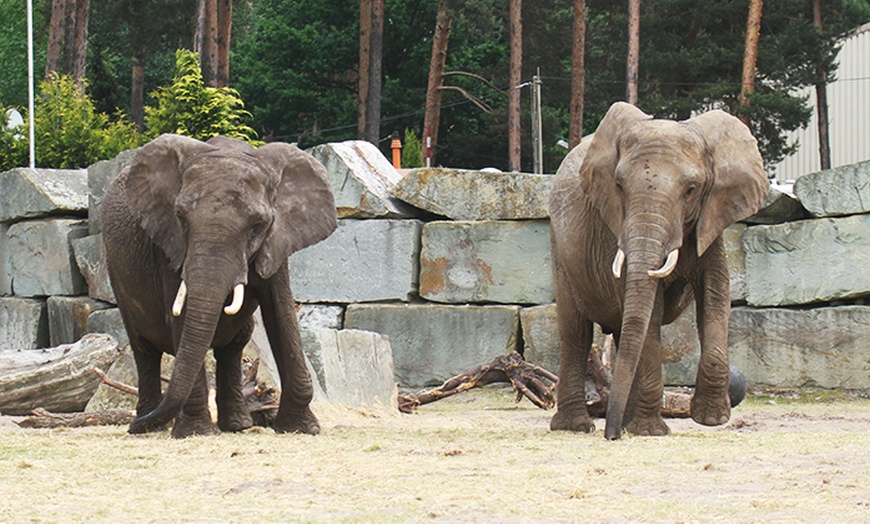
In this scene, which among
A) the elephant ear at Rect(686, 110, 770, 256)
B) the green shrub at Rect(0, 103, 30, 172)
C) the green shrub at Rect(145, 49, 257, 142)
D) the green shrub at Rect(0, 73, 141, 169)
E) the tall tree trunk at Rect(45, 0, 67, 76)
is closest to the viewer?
the elephant ear at Rect(686, 110, 770, 256)

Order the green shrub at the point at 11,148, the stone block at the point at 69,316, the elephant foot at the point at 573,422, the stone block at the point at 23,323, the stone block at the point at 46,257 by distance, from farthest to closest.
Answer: the green shrub at the point at 11,148 → the stone block at the point at 23,323 → the stone block at the point at 46,257 → the stone block at the point at 69,316 → the elephant foot at the point at 573,422

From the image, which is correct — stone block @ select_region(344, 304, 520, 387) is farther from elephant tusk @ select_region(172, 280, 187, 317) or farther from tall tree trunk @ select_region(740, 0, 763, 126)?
tall tree trunk @ select_region(740, 0, 763, 126)

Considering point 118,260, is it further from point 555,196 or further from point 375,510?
point 375,510

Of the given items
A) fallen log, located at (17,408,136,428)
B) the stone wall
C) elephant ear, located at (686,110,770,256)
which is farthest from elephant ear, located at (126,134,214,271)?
the stone wall

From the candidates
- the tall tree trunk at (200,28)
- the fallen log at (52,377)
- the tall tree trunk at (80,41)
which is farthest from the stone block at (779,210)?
the tall tree trunk at (80,41)

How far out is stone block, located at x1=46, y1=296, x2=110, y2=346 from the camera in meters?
16.3

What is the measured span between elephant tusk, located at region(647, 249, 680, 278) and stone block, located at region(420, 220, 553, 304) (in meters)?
6.62

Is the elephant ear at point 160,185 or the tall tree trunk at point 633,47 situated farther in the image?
the tall tree trunk at point 633,47

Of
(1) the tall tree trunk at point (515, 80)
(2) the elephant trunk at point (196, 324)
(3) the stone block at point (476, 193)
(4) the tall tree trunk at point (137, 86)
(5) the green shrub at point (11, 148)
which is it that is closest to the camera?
(2) the elephant trunk at point (196, 324)

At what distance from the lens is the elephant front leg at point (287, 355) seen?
9328 millimetres

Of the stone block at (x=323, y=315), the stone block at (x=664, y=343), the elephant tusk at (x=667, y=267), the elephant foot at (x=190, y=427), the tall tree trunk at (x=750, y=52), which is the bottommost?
the elephant foot at (x=190, y=427)

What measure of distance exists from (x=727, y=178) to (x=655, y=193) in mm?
703

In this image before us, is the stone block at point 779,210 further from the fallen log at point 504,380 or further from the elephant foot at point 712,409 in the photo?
the elephant foot at point 712,409

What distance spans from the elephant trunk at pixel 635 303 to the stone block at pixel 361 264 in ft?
23.1
